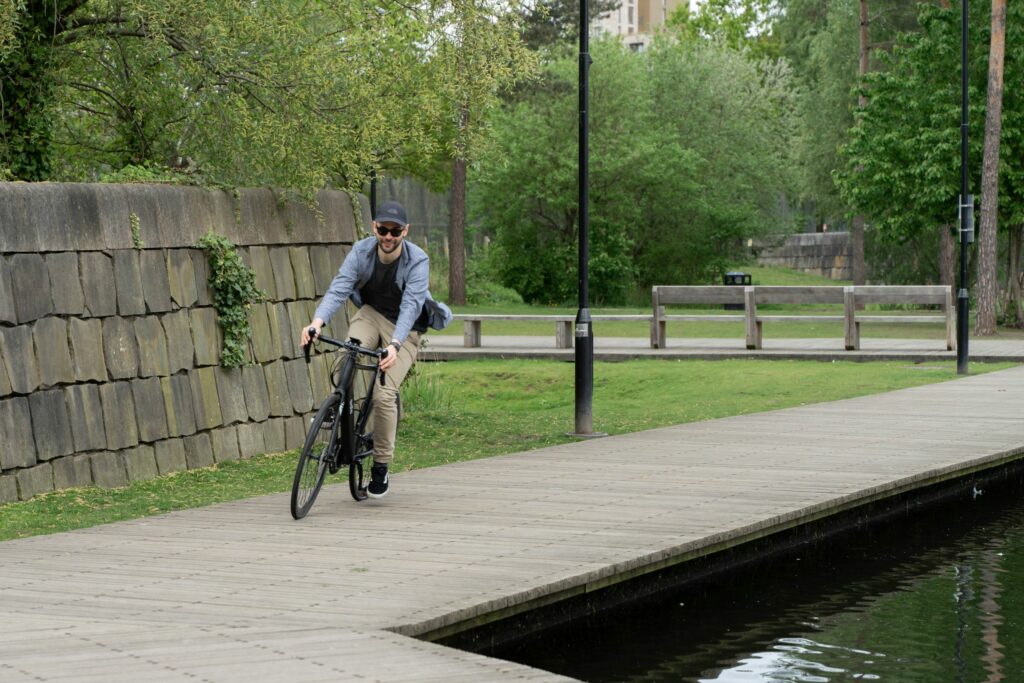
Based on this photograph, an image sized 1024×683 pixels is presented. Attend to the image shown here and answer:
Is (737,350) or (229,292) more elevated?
(229,292)

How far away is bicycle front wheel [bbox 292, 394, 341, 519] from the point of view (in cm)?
864

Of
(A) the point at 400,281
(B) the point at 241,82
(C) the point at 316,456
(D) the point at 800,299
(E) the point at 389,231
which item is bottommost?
(D) the point at 800,299

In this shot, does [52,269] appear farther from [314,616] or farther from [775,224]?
[775,224]

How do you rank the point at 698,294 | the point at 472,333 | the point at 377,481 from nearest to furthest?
the point at 377,481 → the point at 472,333 → the point at 698,294

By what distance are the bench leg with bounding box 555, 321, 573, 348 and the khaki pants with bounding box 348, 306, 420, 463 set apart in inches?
622

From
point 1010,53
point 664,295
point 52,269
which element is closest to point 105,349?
point 52,269

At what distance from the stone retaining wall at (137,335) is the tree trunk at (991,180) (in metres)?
19.3

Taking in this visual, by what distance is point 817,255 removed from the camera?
6556cm

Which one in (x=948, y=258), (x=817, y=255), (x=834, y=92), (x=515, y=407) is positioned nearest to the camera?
(x=515, y=407)

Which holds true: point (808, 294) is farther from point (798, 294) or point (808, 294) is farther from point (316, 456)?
point (316, 456)

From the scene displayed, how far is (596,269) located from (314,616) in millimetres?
39234

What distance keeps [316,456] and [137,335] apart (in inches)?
123

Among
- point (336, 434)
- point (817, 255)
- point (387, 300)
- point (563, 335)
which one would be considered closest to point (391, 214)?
point (387, 300)

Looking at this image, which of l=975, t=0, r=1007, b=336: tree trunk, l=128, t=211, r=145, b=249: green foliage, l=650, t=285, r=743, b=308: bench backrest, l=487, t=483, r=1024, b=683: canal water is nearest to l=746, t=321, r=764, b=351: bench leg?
l=650, t=285, r=743, b=308: bench backrest
